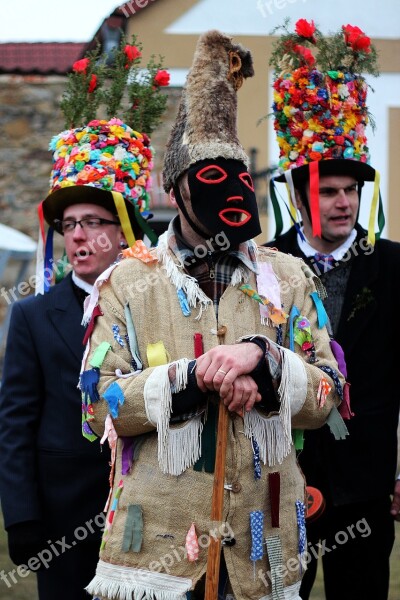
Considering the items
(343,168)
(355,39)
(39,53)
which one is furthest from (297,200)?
(39,53)

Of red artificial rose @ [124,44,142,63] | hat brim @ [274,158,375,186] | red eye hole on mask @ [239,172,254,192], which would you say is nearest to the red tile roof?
red artificial rose @ [124,44,142,63]

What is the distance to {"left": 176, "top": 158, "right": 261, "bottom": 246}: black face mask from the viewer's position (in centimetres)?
322

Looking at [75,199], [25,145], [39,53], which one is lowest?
[75,199]

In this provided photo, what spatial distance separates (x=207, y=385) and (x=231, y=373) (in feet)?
0.26

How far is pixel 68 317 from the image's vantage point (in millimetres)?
4289

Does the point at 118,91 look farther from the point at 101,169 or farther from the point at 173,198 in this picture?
the point at 173,198

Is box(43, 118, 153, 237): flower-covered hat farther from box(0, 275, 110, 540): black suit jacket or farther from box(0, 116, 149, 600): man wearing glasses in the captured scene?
box(0, 275, 110, 540): black suit jacket

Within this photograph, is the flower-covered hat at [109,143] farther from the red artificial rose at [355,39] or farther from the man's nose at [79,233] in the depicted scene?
the red artificial rose at [355,39]

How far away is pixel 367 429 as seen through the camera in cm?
444

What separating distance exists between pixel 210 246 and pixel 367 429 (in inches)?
58.1

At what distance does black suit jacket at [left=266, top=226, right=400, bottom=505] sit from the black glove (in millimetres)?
1134

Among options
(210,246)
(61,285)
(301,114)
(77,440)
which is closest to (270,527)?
(210,246)

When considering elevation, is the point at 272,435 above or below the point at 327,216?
below

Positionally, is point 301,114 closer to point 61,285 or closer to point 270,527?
point 61,285
